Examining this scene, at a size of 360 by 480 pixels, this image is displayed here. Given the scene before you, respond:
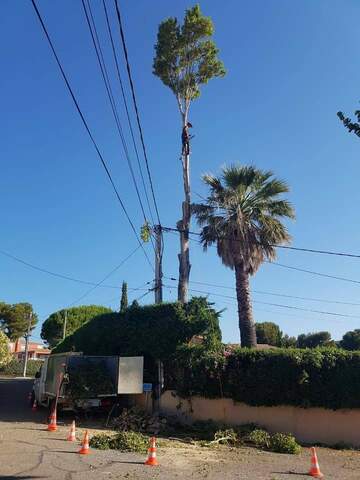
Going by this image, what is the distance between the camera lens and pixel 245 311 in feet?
71.9

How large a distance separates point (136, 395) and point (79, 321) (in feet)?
143

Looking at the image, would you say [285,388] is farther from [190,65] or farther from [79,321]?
[79,321]

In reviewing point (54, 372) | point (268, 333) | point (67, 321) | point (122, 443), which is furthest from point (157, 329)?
point (268, 333)

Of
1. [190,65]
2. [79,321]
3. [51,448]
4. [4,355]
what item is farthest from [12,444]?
[79,321]

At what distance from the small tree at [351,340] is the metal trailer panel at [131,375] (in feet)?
185

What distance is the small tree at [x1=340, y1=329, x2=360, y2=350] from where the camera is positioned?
228 feet

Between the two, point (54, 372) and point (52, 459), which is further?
point (54, 372)

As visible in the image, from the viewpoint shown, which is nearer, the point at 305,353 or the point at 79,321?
the point at 305,353

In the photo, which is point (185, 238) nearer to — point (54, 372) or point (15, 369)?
point (54, 372)

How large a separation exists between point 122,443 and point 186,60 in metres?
18.5

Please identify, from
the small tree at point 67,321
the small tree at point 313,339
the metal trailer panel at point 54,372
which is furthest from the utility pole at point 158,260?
the small tree at point 313,339

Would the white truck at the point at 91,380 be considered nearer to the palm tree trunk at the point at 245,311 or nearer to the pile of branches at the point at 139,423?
the pile of branches at the point at 139,423

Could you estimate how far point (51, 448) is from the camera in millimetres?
11344

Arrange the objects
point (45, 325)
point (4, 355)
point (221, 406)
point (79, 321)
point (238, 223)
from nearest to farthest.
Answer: point (221, 406) → point (238, 223) → point (4, 355) → point (79, 321) → point (45, 325)
